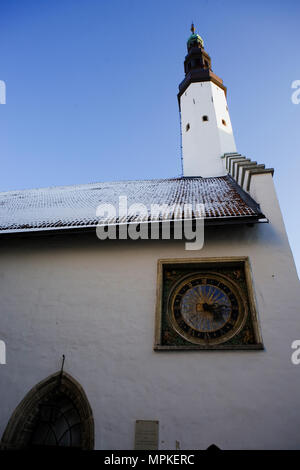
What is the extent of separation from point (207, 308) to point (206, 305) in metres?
0.06

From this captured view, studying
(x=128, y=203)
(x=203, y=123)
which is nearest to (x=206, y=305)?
(x=128, y=203)

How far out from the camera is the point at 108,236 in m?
6.55

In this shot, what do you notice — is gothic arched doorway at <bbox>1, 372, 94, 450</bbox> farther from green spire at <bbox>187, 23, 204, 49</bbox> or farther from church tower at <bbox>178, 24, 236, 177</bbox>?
green spire at <bbox>187, 23, 204, 49</bbox>

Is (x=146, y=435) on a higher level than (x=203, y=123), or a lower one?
lower

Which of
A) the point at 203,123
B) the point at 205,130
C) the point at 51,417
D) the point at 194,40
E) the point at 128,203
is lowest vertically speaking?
the point at 51,417

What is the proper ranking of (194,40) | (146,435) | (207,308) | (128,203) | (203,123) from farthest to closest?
(194,40), (203,123), (128,203), (207,308), (146,435)

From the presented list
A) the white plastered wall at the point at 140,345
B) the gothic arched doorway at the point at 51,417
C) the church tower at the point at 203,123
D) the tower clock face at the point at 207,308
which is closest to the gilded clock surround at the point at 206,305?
the tower clock face at the point at 207,308

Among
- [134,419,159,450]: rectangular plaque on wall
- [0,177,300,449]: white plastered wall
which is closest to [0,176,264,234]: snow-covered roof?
[0,177,300,449]: white plastered wall

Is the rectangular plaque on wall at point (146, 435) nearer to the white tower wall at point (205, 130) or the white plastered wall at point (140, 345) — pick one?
the white plastered wall at point (140, 345)

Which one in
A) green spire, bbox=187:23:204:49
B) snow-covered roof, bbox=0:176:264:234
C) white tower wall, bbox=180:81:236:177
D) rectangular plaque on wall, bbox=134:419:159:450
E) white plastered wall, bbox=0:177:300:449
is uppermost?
green spire, bbox=187:23:204:49

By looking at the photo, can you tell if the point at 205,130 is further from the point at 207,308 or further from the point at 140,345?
the point at 140,345

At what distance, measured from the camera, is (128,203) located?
8391mm

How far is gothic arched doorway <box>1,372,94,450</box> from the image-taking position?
4816mm

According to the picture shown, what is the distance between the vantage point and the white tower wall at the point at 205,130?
45.0 ft
